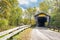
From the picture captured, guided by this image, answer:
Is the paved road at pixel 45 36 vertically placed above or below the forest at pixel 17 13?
below

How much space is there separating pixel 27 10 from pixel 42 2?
39.5 feet

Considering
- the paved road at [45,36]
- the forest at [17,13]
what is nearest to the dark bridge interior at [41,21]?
the forest at [17,13]

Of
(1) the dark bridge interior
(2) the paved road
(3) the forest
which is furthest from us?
(1) the dark bridge interior

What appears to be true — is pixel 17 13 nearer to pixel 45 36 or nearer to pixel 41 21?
pixel 41 21

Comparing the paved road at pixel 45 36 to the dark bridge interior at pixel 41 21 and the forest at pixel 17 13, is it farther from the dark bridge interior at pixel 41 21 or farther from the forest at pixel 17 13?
the dark bridge interior at pixel 41 21

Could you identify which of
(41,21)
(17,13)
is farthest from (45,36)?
(41,21)

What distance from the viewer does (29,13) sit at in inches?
4941

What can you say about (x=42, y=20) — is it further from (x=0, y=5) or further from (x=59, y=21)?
(x=0, y=5)

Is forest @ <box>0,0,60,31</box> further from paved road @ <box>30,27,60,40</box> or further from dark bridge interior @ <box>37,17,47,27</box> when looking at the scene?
paved road @ <box>30,27,60,40</box>

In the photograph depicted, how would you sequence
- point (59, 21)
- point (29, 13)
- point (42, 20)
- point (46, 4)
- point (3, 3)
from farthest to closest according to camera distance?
point (29, 13) < point (46, 4) < point (42, 20) < point (59, 21) < point (3, 3)

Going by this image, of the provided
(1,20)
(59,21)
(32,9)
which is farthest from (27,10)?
(1,20)

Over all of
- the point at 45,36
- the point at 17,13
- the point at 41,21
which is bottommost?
the point at 45,36

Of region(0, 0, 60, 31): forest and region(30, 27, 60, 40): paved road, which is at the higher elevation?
region(0, 0, 60, 31): forest

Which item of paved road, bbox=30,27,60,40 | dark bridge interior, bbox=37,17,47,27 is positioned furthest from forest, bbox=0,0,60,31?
paved road, bbox=30,27,60,40
